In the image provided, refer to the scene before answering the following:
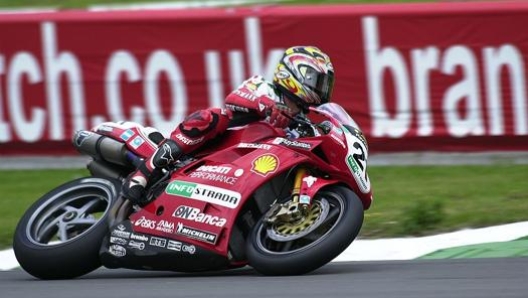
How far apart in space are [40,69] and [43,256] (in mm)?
5616

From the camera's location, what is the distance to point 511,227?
812 centimetres

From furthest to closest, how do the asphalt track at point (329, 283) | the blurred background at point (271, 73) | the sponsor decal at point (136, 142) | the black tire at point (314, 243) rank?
the blurred background at point (271, 73), the sponsor decal at point (136, 142), the black tire at point (314, 243), the asphalt track at point (329, 283)

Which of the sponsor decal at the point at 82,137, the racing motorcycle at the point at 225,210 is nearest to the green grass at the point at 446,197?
the racing motorcycle at the point at 225,210

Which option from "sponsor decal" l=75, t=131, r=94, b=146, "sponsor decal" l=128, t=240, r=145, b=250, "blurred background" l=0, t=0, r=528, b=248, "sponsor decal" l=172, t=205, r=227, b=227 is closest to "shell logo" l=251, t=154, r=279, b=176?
"sponsor decal" l=172, t=205, r=227, b=227

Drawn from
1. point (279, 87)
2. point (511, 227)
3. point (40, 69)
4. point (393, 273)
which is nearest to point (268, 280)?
point (393, 273)

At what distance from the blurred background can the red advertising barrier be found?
11 millimetres

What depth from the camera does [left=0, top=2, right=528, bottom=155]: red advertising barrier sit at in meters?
11.3

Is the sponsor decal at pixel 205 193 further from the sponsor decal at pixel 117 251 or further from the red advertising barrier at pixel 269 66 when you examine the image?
the red advertising barrier at pixel 269 66

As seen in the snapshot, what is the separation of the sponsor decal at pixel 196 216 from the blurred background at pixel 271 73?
457 centimetres

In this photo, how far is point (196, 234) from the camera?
21.1 ft

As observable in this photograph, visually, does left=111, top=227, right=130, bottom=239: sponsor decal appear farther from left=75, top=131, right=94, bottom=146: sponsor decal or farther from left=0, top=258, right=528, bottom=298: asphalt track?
left=75, top=131, right=94, bottom=146: sponsor decal

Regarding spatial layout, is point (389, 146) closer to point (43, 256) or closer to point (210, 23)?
point (210, 23)

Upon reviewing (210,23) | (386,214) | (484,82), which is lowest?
(386,214)

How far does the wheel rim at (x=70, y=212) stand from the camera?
264 inches
